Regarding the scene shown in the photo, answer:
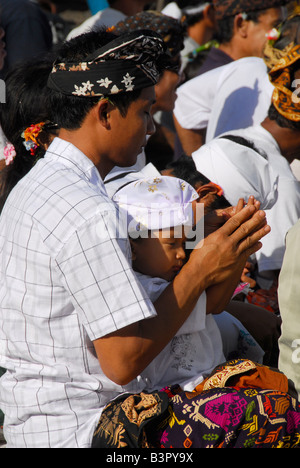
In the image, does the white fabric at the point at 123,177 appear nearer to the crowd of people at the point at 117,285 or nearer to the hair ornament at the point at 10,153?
the crowd of people at the point at 117,285

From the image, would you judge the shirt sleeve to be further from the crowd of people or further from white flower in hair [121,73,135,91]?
white flower in hair [121,73,135,91]

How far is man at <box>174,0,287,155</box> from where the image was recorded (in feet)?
16.2

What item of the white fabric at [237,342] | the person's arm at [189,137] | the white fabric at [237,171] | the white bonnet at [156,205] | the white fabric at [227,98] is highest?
the white bonnet at [156,205]

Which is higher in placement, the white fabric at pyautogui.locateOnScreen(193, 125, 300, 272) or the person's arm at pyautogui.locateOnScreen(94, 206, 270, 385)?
the person's arm at pyautogui.locateOnScreen(94, 206, 270, 385)

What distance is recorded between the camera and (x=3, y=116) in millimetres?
3395

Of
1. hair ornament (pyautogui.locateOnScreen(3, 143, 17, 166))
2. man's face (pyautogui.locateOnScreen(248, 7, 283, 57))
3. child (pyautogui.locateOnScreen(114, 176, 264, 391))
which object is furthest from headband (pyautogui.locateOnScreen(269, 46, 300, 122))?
hair ornament (pyautogui.locateOnScreen(3, 143, 17, 166))

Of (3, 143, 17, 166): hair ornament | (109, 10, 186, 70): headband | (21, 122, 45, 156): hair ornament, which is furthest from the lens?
(109, 10, 186, 70): headband

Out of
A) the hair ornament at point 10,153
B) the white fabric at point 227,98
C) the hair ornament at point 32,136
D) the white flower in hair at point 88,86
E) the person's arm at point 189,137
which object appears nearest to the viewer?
the white flower in hair at point 88,86

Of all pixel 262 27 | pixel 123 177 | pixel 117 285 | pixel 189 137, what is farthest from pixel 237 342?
pixel 262 27

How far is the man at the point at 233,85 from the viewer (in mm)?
4945

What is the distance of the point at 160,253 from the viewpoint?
2.75 metres

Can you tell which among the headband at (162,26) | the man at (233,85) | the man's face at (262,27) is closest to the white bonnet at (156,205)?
the headband at (162,26)
